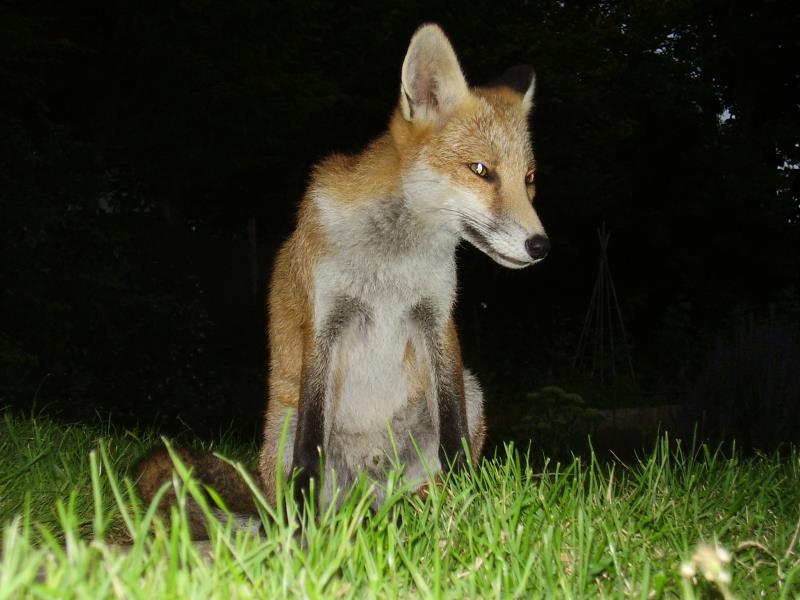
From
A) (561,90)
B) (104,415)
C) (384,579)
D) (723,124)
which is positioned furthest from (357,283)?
(723,124)

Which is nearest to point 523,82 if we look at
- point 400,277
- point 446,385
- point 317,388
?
point 400,277

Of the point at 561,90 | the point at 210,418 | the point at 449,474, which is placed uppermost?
the point at 561,90

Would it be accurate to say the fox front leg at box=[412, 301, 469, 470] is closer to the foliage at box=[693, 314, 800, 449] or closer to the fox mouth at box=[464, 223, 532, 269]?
the fox mouth at box=[464, 223, 532, 269]

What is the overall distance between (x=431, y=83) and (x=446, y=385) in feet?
4.23

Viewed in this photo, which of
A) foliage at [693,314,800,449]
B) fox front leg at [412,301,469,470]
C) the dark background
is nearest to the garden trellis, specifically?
the dark background

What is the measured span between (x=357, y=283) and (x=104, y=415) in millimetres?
5666

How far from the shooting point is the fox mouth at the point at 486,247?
310cm

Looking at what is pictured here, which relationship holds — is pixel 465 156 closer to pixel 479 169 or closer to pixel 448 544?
pixel 479 169

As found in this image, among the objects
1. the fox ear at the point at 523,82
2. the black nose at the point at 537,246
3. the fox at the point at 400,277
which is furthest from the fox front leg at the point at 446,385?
the fox ear at the point at 523,82

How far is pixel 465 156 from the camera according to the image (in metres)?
3.22

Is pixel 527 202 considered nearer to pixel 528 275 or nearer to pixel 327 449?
pixel 327 449

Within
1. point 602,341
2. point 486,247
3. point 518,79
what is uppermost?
point 518,79

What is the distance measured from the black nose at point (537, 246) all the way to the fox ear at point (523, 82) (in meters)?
0.98

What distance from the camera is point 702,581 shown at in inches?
86.7
